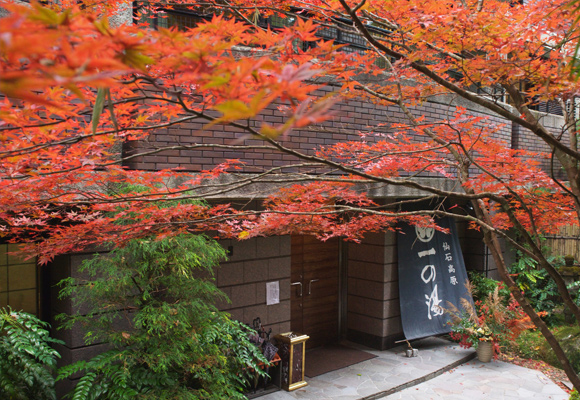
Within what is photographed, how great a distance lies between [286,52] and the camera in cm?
288

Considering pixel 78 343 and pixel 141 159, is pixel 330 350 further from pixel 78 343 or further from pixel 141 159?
pixel 141 159

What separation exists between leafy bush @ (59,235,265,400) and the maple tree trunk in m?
3.34

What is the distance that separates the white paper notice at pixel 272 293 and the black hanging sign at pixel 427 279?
2992 millimetres

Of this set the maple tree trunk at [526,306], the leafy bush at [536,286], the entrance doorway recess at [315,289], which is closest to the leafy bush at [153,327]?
the maple tree trunk at [526,306]

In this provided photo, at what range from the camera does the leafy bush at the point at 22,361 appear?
4980 mm

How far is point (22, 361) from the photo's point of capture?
199 inches

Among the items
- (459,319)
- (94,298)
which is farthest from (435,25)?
(459,319)

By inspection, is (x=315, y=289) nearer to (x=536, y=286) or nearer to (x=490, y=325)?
(x=490, y=325)

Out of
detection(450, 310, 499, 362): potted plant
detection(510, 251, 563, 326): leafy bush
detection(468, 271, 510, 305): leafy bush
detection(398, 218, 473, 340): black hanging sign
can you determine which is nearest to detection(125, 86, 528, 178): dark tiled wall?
detection(398, 218, 473, 340): black hanging sign

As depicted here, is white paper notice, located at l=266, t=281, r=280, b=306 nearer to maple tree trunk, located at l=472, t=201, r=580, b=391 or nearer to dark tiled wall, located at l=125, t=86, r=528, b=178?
dark tiled wall, located at l=125, t=86, r=528, b=178

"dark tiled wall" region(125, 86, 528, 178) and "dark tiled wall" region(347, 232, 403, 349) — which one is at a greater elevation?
"dark tiled wall" region(125, 86, 528, 178)

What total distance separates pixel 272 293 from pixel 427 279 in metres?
3.95

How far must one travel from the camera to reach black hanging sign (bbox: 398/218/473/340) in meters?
10.0

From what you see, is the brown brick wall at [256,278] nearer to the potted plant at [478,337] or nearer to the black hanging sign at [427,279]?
the black hanging sign at [427,279]
